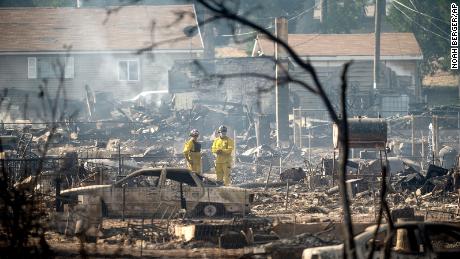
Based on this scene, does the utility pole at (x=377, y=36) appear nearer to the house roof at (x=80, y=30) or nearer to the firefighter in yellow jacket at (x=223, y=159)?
the house roof at (x=80, y=30)

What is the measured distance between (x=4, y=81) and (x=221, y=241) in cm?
3966

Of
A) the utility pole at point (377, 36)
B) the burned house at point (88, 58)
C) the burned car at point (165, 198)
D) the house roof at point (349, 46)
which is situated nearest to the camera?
the burned car at point (165, 198)

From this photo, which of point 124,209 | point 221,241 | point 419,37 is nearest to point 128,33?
point 419,37

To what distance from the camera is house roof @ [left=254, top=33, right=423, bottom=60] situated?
51.5 meters

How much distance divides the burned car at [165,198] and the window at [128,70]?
35006 mm

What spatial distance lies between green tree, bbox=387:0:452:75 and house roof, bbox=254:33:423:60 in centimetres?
173

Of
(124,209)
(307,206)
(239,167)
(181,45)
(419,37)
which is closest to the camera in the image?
(124,209)

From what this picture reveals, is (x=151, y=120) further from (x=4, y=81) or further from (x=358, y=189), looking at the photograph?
(x=358, y=189)

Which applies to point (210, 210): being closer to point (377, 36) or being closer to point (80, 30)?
point (377, 36)

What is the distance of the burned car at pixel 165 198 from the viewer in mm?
18688

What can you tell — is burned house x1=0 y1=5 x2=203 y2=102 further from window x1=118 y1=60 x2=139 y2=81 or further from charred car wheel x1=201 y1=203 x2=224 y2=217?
charred car wheel x1=201 y1=203 x2=224 y2=217

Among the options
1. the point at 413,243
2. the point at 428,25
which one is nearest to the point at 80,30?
the point at 428,25

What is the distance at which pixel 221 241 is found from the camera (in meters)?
15.5

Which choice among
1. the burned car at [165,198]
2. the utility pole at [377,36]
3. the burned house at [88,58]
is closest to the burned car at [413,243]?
the burned car at [165,198]
